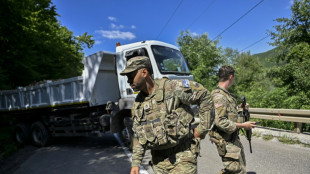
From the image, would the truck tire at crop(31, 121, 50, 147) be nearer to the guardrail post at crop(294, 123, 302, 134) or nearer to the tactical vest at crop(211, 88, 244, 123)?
the tactical vest at crop(211, 88, 244, 123)

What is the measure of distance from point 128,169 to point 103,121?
6.22 feet

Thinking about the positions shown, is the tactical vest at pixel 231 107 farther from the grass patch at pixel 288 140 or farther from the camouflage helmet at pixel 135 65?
the grass patch at pixel 288 140

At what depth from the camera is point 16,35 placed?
25.9 ft

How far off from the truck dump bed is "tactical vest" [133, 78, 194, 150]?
168 inches

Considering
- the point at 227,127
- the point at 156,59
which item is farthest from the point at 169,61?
the point at 227,127

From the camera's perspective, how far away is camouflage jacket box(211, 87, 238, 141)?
A: 2404 millimetres

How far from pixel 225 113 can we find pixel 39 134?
755 centimetres

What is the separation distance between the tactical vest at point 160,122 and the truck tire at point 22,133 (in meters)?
7.89

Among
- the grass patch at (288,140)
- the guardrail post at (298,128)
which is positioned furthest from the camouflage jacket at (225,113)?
the guardrail post at (298,128)

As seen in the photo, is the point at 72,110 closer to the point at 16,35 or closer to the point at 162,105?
the point at 16,35

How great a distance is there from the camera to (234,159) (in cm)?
247

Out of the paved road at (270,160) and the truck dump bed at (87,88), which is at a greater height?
the truck dump bed at (87,88)

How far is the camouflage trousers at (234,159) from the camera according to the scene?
2469mm

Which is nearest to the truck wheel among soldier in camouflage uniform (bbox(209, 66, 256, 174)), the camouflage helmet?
soldier in camouflage uniform (bbox(209, 66, 256, 174))
